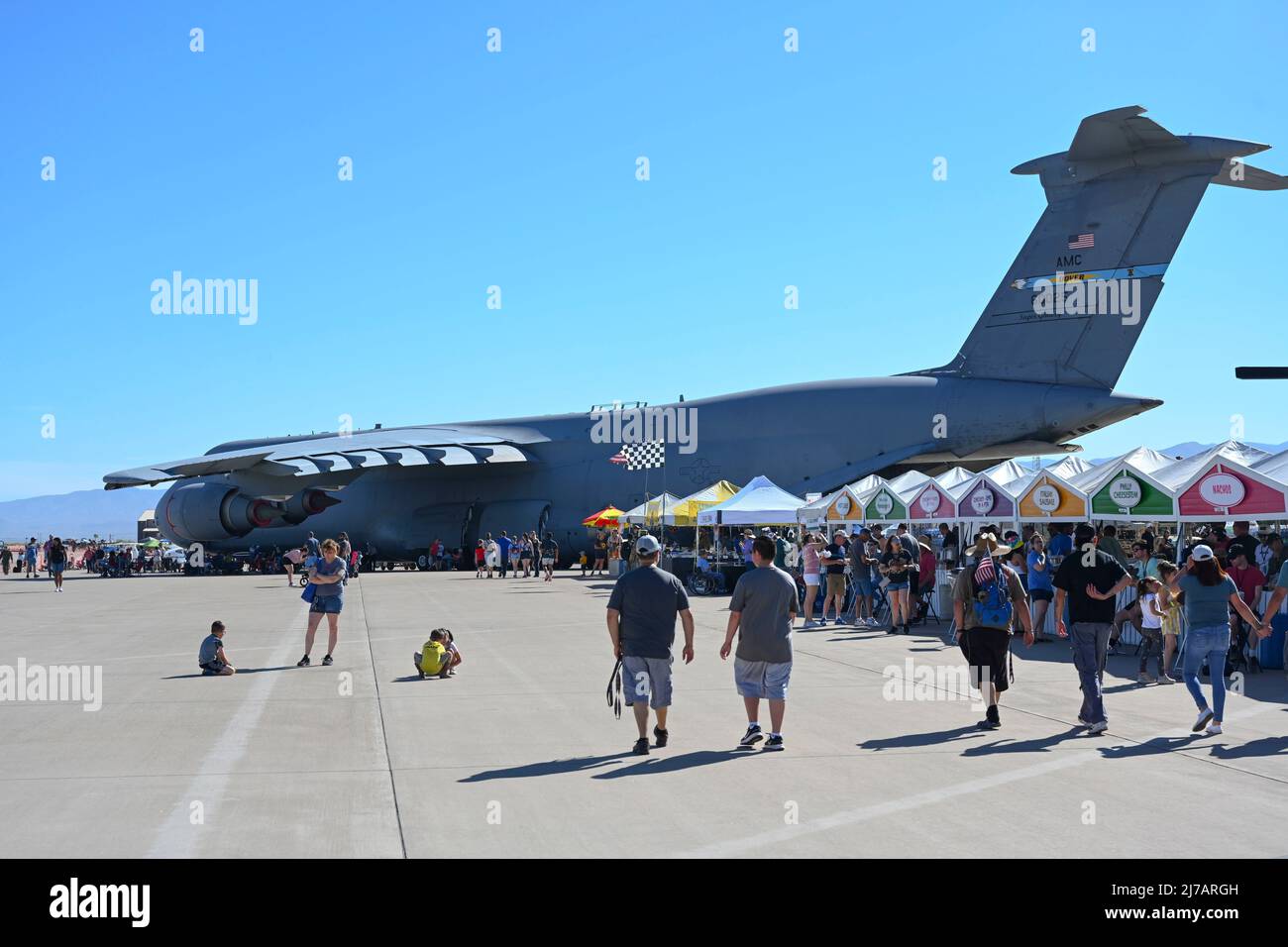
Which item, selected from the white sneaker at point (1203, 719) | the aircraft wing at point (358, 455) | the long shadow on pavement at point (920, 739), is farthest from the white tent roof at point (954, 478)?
the aircraft wing at point (358, 455)

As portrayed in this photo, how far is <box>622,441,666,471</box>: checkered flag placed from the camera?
34.7 m

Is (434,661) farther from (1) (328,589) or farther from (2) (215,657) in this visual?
(2) (215,657)

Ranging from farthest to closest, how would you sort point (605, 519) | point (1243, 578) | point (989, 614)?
point (605, 519) → point (1243, 578) → point (989, 614)

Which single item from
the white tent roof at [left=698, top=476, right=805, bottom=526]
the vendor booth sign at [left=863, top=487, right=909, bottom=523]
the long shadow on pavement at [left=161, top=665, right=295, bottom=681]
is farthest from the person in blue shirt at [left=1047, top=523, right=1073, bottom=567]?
the long shadow on pavement at [left=161, top=665, right=295, bottom=681]

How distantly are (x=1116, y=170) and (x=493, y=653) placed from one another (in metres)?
18.6

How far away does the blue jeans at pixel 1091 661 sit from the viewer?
8852 millimetres

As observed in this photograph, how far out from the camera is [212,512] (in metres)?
37.4

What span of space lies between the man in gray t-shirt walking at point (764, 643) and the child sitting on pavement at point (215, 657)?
19.8ft

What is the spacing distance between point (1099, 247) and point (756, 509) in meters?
9.57

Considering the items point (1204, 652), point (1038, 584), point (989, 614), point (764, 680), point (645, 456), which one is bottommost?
point (764, 680)

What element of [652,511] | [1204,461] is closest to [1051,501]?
[1204,461]
